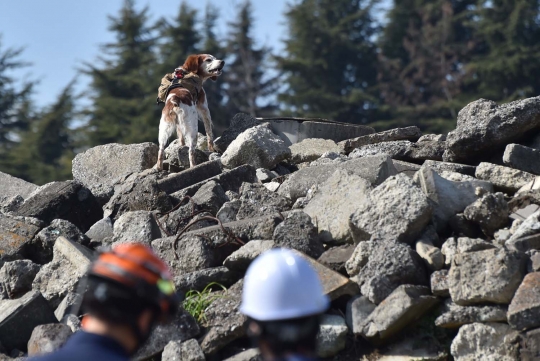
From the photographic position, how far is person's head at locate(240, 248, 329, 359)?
2688 millimetres

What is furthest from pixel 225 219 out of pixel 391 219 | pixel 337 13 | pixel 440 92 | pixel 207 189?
pixel 337 13

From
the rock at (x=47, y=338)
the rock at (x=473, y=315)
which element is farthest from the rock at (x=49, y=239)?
the rock at (x=473, y=315)

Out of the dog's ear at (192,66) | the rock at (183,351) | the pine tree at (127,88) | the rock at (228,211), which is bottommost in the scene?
the pine tree at (127,88)

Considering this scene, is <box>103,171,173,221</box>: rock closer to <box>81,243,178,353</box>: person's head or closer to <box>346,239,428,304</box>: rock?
<box>346,239,428,304</box>: rock

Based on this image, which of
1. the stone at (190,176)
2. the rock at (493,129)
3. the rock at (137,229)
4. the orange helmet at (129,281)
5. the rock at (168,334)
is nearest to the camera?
the orange helmet at (129,281)

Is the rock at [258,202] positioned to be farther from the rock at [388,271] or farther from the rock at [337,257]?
the rock at [388,271]

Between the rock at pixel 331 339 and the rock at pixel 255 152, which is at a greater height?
the rock at pixel 331 339

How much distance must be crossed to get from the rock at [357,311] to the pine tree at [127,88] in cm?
2374

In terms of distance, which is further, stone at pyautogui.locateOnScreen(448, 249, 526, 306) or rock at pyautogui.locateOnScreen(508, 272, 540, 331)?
stone at pyautogui.locateOnScreen(448, 249, 526, 306)

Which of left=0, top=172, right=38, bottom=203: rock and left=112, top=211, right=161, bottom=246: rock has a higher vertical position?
left=112, top=211, right=161, bottom=246: rock

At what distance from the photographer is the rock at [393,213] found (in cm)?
701

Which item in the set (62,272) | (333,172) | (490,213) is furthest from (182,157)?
(490,213)

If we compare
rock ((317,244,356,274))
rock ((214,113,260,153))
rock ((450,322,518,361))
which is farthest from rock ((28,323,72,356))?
rock ((214,113,260,153))

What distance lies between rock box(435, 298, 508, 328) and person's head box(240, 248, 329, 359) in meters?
3.77
